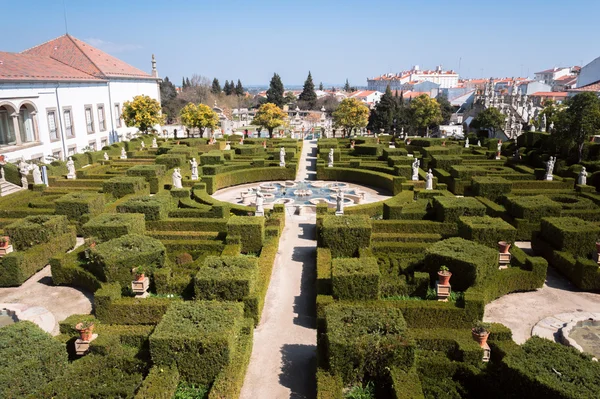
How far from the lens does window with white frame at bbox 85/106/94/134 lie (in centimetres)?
4509

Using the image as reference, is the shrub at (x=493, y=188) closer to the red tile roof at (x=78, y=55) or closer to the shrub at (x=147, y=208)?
the shrub at (x=147, y=208)

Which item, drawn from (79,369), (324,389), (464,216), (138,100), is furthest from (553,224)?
(138,100)

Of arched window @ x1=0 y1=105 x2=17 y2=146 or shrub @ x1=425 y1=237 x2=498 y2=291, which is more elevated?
arched window @ x1=0 y1=105 x2=17 y2=146

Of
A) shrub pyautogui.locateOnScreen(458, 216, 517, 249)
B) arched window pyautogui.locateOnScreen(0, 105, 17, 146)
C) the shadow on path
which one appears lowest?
the shadow on path

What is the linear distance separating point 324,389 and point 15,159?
34959mm

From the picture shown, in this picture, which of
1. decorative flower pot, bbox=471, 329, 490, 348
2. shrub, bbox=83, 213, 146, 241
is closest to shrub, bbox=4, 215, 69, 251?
shrub, bbox=83, 213, 146, 241

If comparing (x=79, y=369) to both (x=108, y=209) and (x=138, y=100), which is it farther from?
(x=138, y=100)

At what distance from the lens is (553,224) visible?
1741cm

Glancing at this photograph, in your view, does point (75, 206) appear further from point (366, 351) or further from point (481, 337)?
point (481, 337)

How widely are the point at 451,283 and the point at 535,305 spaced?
9.69 ft

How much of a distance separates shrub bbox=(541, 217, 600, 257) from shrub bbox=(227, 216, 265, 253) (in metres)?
11.9

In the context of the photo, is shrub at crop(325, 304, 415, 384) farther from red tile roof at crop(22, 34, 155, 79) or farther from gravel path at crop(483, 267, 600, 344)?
red tile roof at crop(22, 34, 155, 79)

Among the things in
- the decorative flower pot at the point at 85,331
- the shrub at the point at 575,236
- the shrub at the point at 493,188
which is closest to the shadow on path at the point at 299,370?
the decorative flower pot at the point at 85,331

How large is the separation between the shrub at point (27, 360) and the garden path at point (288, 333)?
427 cm
